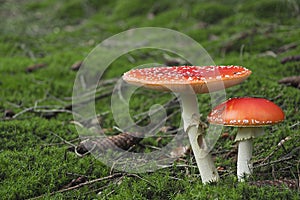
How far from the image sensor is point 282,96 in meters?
3.92

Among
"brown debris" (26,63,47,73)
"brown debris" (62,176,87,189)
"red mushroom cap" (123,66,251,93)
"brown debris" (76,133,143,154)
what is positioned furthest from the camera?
"brown debris" (26,63,47,73)

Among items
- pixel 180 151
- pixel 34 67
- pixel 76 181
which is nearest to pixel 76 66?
pixel 34 67

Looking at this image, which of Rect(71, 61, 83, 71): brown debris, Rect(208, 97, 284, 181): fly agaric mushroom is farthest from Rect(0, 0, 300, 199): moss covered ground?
Rect(208, 97, 284, 181): fly agaric mushroom

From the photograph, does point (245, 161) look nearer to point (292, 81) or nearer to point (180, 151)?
point (180, 151)

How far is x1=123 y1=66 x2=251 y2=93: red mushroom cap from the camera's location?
2297mm

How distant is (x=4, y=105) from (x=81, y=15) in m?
5.73

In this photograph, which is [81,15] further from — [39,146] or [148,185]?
[148,185]

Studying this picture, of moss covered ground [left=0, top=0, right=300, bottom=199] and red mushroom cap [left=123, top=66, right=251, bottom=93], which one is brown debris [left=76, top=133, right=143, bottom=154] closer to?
moss covered ground [left=0, top=0, right=300, bottom=199]

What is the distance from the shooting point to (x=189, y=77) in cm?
232

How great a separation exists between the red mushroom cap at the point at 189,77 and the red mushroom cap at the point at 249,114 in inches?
6.6

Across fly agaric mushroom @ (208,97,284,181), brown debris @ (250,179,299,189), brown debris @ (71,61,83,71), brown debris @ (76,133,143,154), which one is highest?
fly agaric mushroom @ (208,97,284,181)

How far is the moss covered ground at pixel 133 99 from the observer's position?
2.67 meters

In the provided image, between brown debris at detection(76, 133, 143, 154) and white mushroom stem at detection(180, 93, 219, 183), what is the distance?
0.87 metres

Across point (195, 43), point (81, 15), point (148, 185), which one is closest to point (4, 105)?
point (148, 185)
